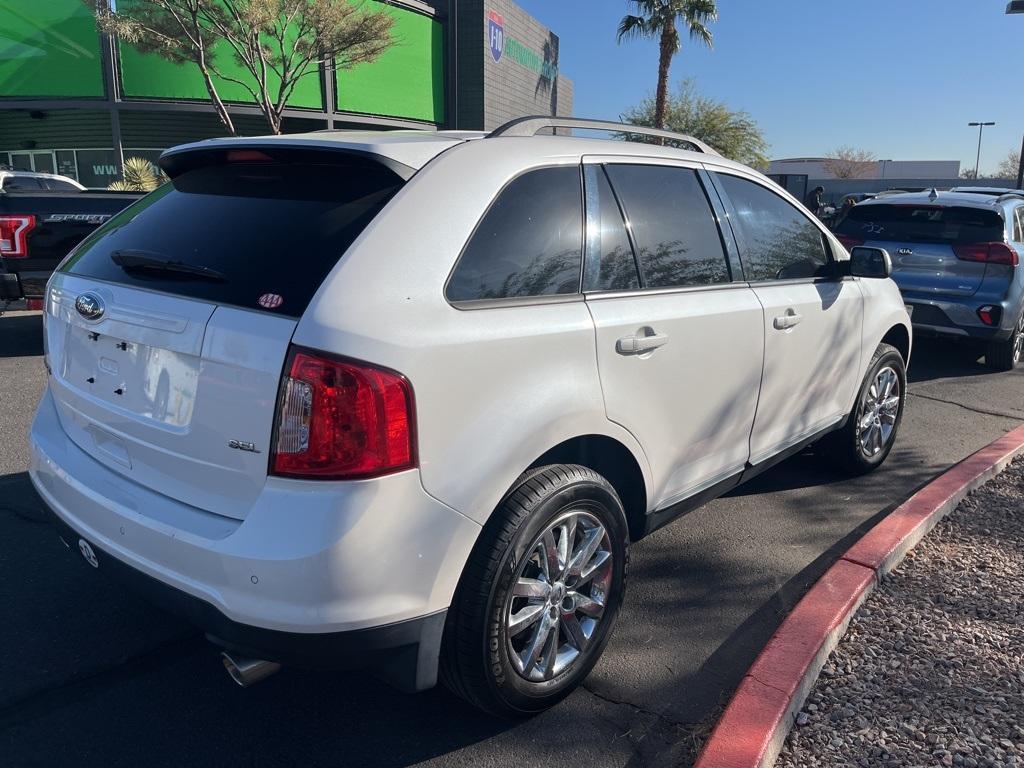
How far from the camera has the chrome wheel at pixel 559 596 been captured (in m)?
2.52

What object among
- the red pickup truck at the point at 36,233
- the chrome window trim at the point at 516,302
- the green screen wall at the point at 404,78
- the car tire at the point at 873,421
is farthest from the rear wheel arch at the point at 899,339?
the green screen wall at the point at 404,78

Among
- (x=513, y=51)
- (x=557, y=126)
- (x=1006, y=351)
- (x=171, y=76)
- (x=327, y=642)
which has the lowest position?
(x=1006, y=351)

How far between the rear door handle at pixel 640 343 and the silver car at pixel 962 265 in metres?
5.71

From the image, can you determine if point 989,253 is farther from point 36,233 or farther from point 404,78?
point 404,78

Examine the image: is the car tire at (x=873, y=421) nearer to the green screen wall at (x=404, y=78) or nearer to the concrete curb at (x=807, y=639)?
the concrete curb at (x=807, y=639)

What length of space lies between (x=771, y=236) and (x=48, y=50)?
20.7 metres

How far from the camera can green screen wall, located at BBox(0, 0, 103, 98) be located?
18.7 meters

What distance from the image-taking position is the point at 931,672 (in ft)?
9.37

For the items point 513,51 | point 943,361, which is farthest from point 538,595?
point 513,51

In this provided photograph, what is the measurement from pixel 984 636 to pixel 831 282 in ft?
6.05

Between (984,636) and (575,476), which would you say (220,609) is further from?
(984,636)

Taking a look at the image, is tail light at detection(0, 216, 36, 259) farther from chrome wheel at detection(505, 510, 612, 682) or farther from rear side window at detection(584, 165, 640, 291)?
chrome wheel at detection(505, 510, 612, 682)

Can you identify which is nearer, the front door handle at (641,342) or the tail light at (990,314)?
the front door handle at (641,342)

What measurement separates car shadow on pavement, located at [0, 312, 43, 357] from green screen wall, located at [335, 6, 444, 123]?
48.2 ft
